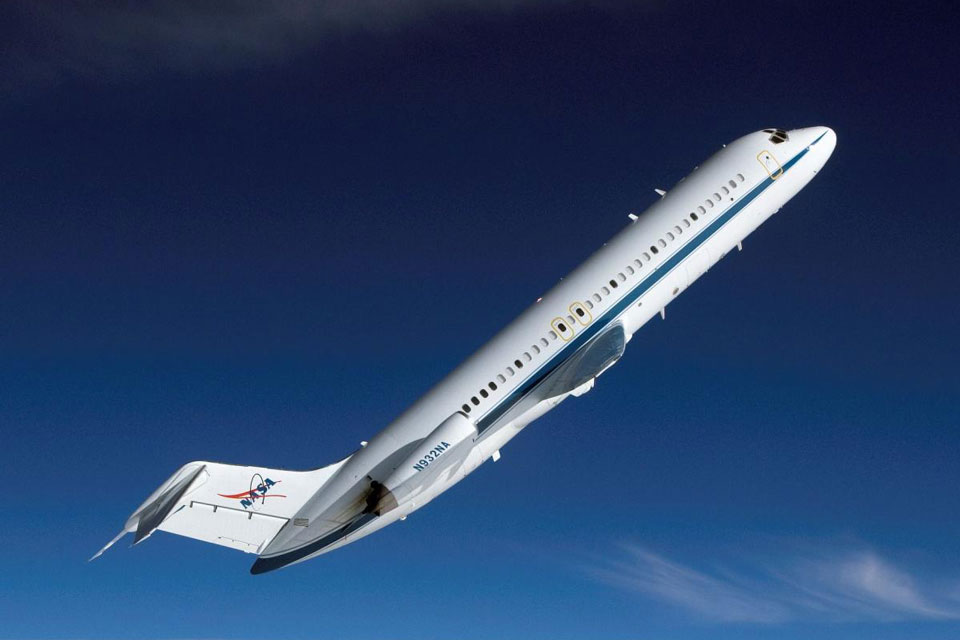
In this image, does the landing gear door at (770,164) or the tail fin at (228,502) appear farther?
the landing gear door at (770,164)

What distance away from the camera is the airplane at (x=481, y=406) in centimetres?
4222

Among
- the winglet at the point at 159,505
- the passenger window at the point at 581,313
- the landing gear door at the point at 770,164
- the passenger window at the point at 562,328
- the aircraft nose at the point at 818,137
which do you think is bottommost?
the winglet at the point at 159,505

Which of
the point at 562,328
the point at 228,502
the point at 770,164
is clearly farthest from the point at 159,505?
the point at 770,164

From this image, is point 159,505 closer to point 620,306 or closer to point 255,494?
point 255,494

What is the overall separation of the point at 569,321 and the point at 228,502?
52.4 ft

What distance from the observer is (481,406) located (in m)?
44.1

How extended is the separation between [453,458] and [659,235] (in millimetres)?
14559

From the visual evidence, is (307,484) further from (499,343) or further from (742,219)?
(742,219)

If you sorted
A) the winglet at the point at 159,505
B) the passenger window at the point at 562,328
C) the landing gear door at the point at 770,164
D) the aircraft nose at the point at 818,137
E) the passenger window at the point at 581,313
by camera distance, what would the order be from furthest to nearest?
the aircraft nose at the point at 818,137 → the landing gear door at the point at 770,164 → the passenger window at the point at 581,313 → the passenger window at the point at 562,328 → the winglet at the point at 159,505

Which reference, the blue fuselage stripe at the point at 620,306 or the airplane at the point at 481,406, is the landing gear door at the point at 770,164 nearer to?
the blue fuselage stripe at the point at 620,306

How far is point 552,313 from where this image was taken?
46.4 m

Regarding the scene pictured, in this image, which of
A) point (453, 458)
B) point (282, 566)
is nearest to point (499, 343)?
point (453, 458)

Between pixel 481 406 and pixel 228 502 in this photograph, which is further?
pixel 481 406

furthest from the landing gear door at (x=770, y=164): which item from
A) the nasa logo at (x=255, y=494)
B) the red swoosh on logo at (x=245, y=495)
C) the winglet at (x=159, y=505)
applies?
the winglet at (x=159, y=505)
